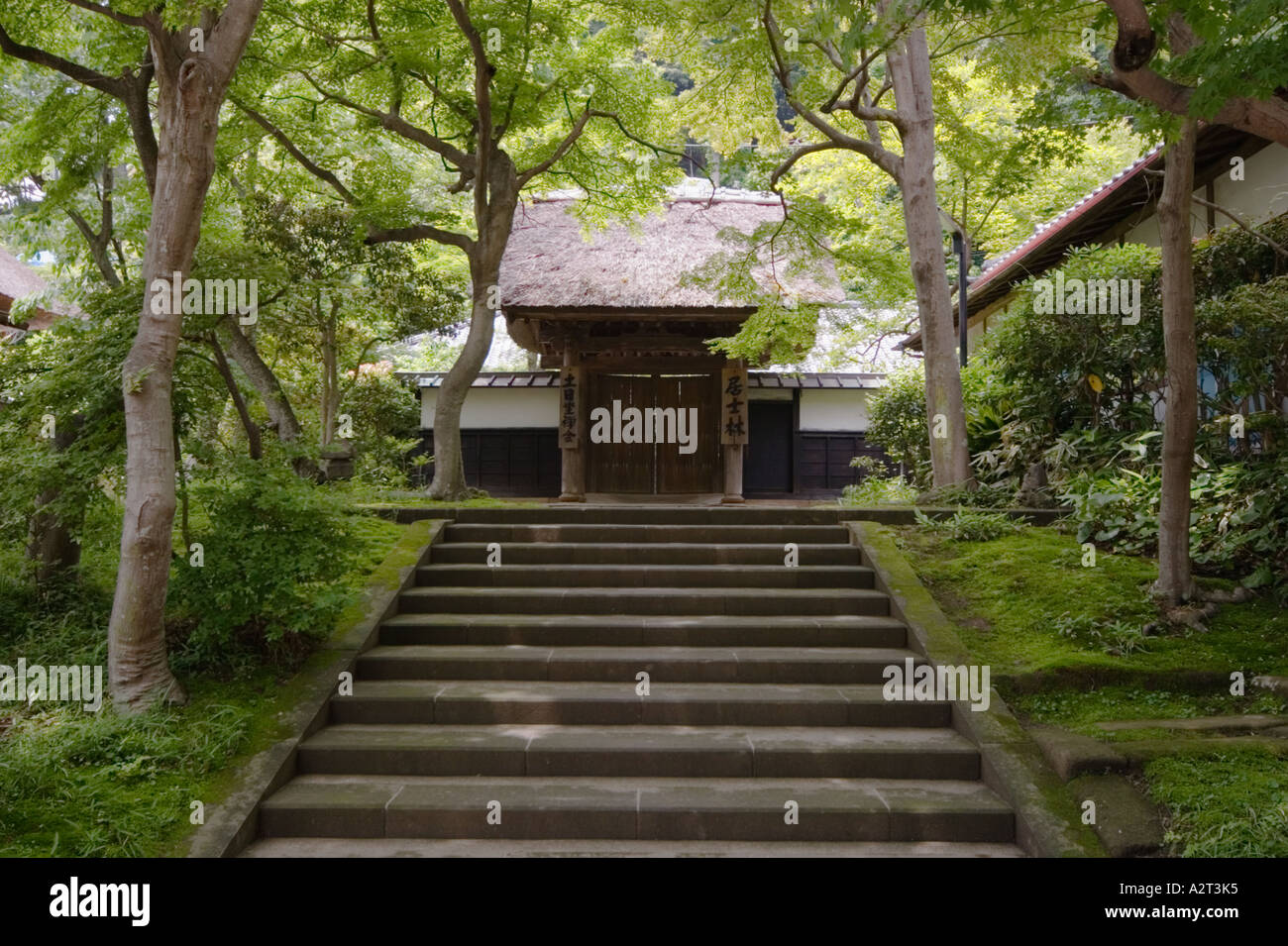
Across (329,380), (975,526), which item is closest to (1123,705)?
(975,526)

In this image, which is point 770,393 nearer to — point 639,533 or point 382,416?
point 382,416

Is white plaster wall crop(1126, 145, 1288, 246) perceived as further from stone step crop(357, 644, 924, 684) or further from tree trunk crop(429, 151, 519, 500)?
tree trunk crop(429, 151, 519, 500)

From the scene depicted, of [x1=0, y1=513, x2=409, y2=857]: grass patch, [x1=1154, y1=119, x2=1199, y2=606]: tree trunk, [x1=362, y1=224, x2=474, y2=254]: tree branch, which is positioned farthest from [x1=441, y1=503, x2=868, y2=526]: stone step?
[x1=362, y1=224, x2=474, y2=254]: tree branch

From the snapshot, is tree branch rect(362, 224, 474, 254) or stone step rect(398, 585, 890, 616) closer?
stone step rect(398, 585, 890, 616)

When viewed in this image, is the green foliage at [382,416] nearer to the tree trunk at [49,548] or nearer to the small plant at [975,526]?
the tree trunk at [49,548]

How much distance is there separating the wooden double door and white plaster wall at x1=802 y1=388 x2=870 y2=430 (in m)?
3.17

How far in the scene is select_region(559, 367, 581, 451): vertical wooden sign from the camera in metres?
13.7

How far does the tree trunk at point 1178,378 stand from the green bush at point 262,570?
6.06 m

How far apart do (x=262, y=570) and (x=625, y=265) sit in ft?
28.4

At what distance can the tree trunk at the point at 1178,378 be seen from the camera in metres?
6.29

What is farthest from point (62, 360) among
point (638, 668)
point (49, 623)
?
point (638, 668)

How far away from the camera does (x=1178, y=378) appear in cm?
641

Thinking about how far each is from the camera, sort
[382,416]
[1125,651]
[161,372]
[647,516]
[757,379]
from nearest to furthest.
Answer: [161,372], [1125,651], [647,516], [382,416], [757,379]

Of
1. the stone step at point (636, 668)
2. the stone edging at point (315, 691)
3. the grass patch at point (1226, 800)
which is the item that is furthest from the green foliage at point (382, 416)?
the grass patch at point (1226, 800)
